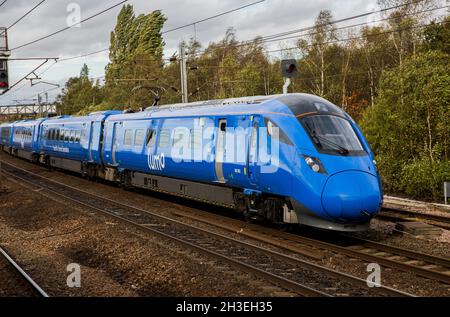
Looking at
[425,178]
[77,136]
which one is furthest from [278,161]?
[77,136]

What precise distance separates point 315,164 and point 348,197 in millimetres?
962

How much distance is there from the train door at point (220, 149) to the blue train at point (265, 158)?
27 millimetres

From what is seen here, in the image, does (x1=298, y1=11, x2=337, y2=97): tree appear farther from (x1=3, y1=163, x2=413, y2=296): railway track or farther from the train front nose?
the train front nose

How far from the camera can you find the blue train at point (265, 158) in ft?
36.2

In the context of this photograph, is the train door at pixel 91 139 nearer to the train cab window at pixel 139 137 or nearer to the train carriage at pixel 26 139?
the train cab window at pixel 139 137

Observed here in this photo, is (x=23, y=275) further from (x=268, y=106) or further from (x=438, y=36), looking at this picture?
(x=438, y=36)

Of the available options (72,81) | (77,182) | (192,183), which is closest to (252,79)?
(77,182)

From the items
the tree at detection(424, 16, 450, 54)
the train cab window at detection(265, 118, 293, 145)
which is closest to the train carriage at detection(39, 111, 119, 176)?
the train cab window at detection(265, 118, 293, 145)

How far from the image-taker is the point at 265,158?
12.3 meters

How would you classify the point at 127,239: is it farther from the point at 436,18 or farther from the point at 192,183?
the point at 436,18

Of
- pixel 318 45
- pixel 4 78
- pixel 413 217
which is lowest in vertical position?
pixel 413 217

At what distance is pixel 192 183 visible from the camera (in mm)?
15906

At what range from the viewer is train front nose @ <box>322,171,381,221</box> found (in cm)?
1077
